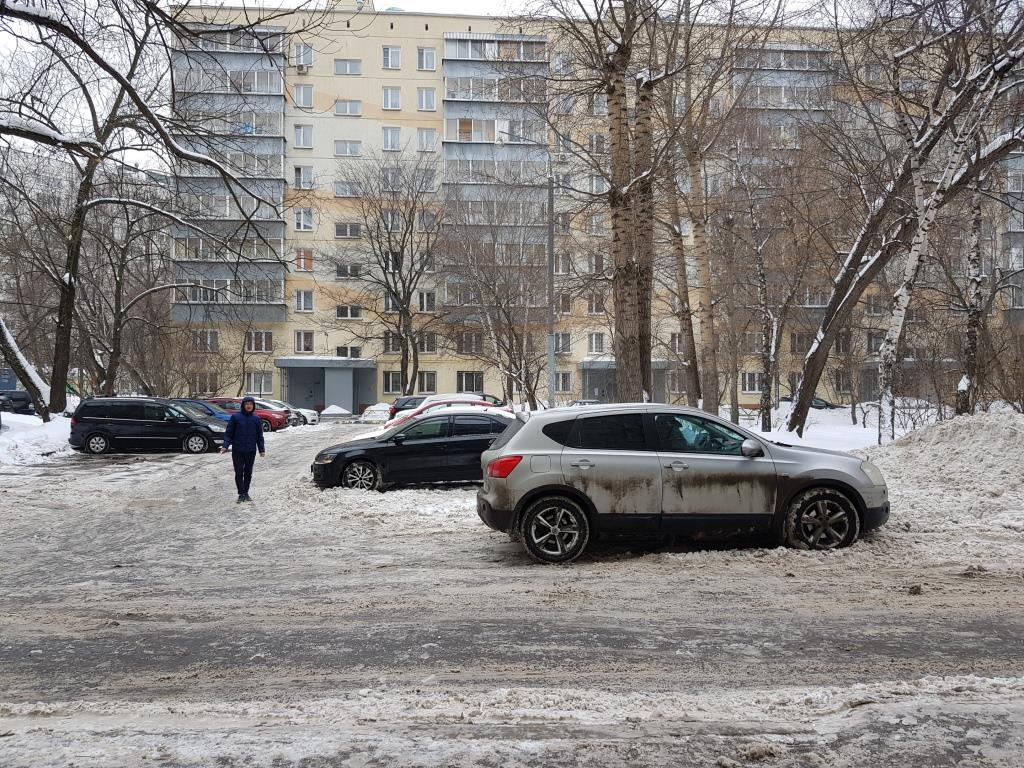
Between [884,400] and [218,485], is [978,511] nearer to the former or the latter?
[884,400]

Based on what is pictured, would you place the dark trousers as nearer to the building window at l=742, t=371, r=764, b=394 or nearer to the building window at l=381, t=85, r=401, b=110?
the building window at l=381, t=85, r=401, b=110

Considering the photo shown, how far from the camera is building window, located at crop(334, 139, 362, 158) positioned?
173 feet

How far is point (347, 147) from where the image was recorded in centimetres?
5300

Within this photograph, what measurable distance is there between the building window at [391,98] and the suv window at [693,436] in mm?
49666

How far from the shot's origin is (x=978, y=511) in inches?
359

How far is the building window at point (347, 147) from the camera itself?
52.8 meters

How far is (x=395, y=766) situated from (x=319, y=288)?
157ft

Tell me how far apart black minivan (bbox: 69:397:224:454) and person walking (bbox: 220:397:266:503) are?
11.6m

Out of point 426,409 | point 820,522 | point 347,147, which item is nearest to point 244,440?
point 820,522

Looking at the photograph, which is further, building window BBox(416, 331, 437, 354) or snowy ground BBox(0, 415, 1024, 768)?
building window BBox(416, 331, 437, 354)

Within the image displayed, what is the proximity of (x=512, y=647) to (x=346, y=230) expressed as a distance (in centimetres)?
5019

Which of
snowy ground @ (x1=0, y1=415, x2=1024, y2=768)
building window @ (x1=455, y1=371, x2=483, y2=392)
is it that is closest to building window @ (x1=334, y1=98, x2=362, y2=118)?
building window @ (x1=455, y1=371, x2=483, y2=392)

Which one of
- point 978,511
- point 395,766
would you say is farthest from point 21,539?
point 978,511

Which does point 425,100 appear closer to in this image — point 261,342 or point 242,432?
point 261,342
